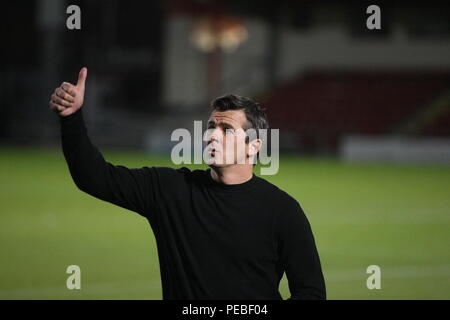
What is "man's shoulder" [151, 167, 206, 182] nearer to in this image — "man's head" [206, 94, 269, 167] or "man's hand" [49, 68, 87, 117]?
"man's head" [206, 94, 269, 167]

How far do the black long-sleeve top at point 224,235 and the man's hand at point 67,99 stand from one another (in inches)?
2.0

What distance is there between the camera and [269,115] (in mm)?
38406

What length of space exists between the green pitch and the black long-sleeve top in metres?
3.71

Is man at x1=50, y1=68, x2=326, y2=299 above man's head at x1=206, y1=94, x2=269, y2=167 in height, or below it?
below

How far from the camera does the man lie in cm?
504

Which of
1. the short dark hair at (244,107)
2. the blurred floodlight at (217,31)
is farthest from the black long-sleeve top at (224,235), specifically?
the blurred floodlight at (217,31)

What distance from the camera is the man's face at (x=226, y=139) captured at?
5.09 metres

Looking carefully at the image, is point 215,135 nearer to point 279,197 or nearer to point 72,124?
point 279,197

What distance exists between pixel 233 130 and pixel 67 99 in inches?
34.8

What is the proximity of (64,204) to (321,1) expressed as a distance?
57.2 ft

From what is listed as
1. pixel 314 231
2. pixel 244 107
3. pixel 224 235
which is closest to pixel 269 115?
pixel 314 231

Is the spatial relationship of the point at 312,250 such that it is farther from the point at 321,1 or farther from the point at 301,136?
the point at 301,136

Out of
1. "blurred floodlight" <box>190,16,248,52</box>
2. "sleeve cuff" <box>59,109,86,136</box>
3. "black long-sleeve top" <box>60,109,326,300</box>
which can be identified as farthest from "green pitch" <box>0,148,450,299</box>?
"blurred floodlight" <box>190,16,248,52</box>

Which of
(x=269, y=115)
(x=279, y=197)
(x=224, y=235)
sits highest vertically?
(x=269, y=115)
